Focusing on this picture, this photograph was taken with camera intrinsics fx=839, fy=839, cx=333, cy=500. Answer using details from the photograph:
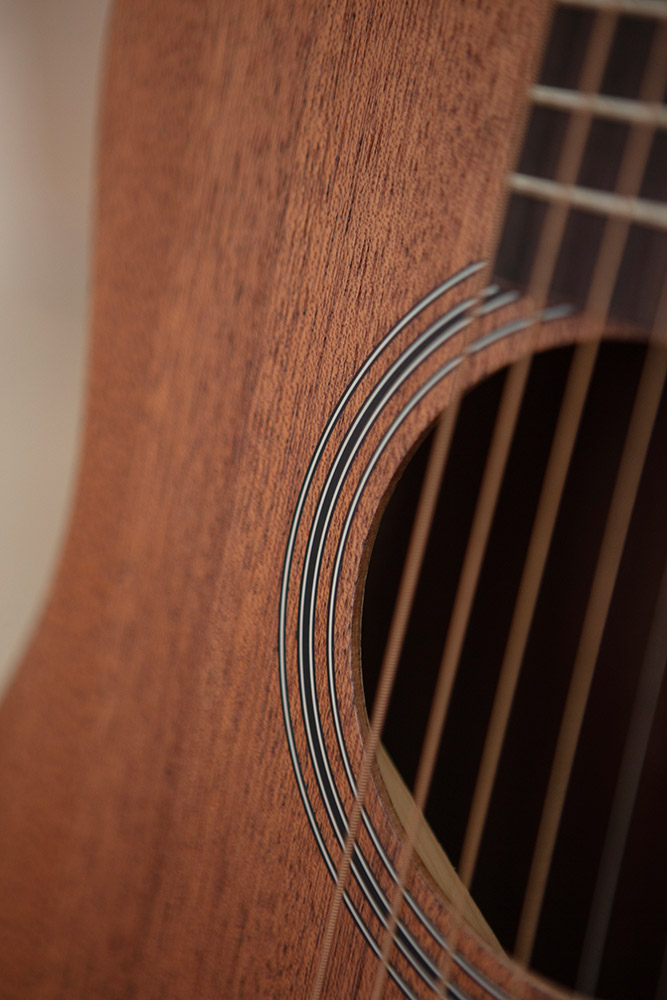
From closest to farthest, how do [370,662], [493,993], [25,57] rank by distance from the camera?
[493,993] → [370,662] → [25,57]

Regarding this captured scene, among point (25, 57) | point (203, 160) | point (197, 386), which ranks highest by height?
point (25, 57)

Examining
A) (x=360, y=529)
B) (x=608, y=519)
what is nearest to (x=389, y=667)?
(x=360, y=529)

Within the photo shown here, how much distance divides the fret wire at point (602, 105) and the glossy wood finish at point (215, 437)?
15 millimetres

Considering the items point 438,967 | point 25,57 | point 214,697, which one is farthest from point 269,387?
point 25,57

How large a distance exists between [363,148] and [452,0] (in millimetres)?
70

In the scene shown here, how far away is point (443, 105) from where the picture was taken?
1.20 feet

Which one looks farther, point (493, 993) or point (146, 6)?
point (146, 6)

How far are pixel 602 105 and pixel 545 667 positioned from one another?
300 millimetres

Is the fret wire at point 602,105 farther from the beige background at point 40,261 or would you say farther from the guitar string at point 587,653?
the beige background at point 40,261

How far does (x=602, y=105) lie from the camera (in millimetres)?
328

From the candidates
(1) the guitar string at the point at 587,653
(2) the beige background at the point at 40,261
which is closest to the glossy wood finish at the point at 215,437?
(1) the guitar string at the point at 587,653

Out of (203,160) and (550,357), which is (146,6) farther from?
(550,357)

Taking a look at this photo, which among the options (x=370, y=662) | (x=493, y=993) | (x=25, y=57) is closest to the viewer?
(x=493, y=993)

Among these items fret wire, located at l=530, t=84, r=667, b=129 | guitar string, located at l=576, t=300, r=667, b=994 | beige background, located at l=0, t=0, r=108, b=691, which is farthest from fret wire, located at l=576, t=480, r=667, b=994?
beige background, located at l=0, t=0, r=108, b=691
